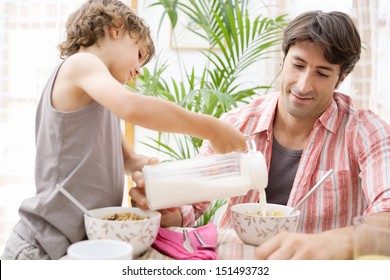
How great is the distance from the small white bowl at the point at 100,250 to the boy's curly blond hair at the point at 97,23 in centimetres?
65

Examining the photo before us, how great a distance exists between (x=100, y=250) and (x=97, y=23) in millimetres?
692

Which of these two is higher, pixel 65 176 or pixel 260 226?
pixel 65 176

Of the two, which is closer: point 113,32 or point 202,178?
point 202,178

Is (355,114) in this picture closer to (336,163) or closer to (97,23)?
(336,163)

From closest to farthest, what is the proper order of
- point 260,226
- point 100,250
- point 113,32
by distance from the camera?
point 100,250 < point 260,226 < point 113,32

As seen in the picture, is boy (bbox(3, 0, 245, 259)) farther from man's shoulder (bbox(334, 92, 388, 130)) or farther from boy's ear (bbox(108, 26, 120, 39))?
man's shoulder (bbox(334, 92, 388, 130))

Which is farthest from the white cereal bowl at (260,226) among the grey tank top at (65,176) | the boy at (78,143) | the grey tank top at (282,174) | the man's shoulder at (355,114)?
the man's shoulder at (355,114)

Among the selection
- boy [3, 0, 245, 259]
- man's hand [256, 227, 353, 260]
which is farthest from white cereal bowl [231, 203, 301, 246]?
boy [3, 0, 245, 259]

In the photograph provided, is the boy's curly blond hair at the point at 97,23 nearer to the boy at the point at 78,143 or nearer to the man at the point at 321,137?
the boy at the point at 78,143

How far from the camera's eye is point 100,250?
0.72 metres

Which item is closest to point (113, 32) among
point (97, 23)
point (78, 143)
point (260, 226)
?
point (97, 23)

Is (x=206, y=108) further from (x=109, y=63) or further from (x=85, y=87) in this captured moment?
(x=85, y=87)

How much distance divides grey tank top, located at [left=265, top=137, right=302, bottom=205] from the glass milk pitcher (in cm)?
55

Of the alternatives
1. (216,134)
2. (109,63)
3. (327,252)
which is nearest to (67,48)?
(109,63)
